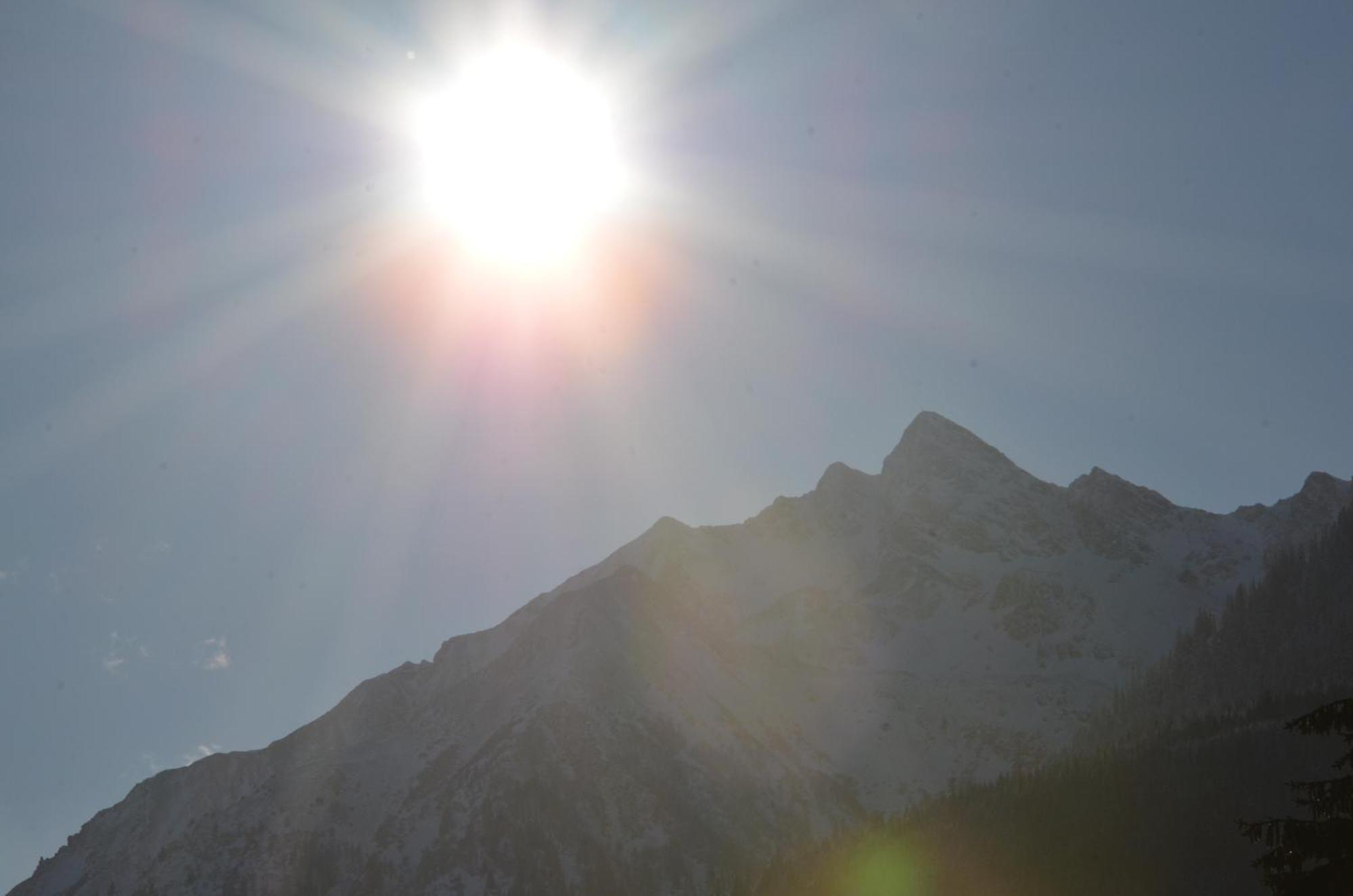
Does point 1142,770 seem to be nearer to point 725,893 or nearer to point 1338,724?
point 725,893

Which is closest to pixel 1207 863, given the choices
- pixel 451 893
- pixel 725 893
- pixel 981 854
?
pixel 981 854

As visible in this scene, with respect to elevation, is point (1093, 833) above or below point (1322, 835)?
below

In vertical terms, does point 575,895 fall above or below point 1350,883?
above

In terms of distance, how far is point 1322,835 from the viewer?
3105cm

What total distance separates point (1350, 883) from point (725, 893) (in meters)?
178

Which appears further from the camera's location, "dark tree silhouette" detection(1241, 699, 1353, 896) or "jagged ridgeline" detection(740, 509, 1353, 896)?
"jagged ridgeline" detection(740, 509, 1353, 896)

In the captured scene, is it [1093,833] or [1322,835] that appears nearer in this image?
[1322,835]

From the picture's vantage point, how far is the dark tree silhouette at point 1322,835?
30875 mm

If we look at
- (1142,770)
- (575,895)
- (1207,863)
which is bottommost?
(1207,863)

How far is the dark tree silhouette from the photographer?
30875 millimetres

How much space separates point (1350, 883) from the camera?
30.8m

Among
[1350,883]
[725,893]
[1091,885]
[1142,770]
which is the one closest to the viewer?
[1350,883]

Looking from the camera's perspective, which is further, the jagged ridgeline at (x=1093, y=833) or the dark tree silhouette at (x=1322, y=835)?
the jagged ridgeline at (x=1093, y=833)

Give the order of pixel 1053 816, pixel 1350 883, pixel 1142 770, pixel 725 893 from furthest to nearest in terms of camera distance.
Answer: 1. pixel 725 893
2. pixel 1142 770
3. pixel 1053 816
4. pixel 1350 883
